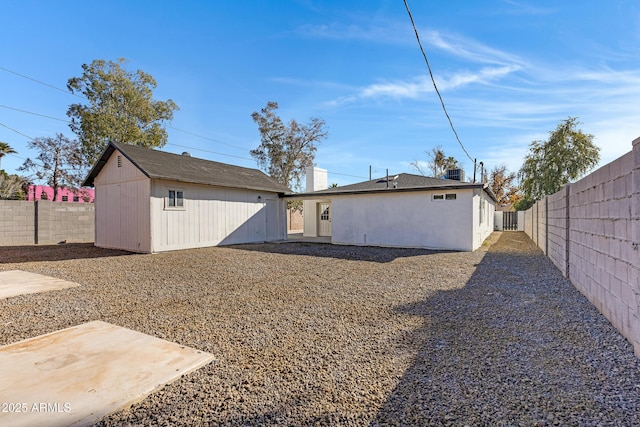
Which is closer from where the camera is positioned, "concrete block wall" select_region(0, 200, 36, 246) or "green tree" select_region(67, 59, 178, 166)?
"concrete block wall" select_region(0, 200, 36, 246)

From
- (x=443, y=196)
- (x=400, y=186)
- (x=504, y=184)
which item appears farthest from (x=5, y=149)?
(x=504, y=184)

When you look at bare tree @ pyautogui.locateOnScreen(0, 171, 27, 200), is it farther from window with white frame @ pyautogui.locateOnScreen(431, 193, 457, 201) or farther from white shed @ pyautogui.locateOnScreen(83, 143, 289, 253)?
window with white frame @ pyautogui.locateOnScreen(431, 193, 457, 201)

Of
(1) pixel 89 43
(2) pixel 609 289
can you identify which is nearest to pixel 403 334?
(2) pixel 609 289

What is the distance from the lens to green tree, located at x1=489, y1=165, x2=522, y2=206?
108ft

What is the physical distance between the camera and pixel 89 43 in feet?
52.6

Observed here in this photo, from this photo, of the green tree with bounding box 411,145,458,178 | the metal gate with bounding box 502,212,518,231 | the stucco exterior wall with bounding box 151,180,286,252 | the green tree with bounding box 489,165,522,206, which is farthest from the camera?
the green tree with bounding box 489,165,522,206

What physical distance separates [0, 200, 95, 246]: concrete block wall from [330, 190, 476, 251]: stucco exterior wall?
11.7 meters

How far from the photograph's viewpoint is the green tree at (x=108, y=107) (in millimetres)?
19594

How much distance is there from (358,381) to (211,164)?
45.5ft

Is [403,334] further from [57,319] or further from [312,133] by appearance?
[312,133]

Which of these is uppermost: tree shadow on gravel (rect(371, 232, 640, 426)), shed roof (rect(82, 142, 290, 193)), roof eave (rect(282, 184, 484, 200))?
shed roof (rect(82, 142, 290, 193))

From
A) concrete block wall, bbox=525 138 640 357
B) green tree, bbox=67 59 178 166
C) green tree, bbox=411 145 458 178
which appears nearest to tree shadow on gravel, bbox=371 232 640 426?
concrete block wall, bbox=525 138 640 357

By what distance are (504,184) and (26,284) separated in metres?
37.1

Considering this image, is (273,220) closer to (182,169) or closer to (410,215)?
(182,169)
